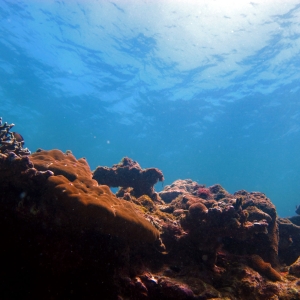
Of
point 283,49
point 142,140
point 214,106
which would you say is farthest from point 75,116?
point 283,49

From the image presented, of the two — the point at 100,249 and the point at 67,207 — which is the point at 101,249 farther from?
the point at 67,207

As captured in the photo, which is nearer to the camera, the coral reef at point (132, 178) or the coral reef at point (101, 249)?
the coral reef at point (101, 249)

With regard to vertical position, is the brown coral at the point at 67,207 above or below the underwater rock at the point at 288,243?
below

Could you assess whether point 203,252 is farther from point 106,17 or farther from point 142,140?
point 142,140

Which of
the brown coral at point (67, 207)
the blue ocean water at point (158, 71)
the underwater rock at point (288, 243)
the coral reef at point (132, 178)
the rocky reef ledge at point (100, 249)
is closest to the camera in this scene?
the rocky reef ledge at point (100, 249)

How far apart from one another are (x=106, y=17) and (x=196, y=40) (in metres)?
10.5

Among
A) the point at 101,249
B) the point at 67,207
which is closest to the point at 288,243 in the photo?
the point at 101,249

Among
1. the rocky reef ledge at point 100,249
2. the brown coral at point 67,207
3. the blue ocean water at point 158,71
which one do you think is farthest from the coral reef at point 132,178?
the blue ocean water at point 158,71

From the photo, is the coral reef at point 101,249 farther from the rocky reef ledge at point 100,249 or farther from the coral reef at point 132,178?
the coral reef at point 132,178

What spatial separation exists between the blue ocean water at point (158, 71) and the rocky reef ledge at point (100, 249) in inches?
882

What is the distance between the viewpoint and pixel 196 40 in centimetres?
2616

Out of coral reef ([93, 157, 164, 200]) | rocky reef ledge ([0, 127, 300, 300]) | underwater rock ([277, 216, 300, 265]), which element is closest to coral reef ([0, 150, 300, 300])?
rocky reef ledge ([0, 127, 300, 300])

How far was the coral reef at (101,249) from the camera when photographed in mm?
4324

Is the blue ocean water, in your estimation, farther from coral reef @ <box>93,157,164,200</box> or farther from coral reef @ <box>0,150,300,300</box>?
coral reef @ <box>0,150,300,300</box>
